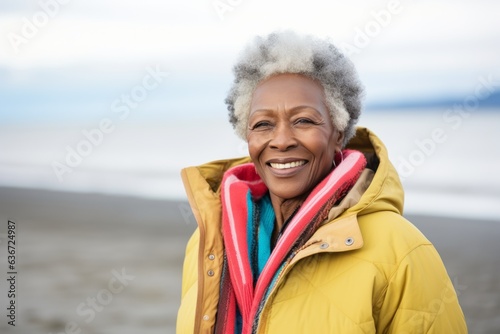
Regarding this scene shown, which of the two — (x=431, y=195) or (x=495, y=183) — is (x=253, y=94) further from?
(x=495, y=183)

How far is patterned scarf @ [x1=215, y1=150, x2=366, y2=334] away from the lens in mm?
2359

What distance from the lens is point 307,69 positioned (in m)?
2.53

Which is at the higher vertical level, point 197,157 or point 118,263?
point 197,157

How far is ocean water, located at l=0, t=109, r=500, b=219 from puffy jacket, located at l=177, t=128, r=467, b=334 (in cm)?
529

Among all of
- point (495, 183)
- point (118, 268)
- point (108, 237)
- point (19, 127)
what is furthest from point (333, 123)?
point (19, 127)

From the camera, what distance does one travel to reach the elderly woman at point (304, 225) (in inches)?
86.7

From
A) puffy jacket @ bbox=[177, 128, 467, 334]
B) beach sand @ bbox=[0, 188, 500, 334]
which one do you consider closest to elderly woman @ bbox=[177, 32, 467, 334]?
puffy jacket @ bbox=[177, 128, 467, 334]

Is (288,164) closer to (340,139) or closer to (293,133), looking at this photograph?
(293,133)

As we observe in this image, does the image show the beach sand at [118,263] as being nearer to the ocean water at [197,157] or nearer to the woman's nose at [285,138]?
the ocean water at [197,157]

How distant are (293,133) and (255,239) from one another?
436 mm

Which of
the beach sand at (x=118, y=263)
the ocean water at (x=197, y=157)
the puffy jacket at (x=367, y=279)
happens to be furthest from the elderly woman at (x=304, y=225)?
the ocean water at (x=197, y=157)

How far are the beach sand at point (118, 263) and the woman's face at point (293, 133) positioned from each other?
265 centimetres

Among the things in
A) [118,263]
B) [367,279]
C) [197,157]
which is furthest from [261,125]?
[197,157]

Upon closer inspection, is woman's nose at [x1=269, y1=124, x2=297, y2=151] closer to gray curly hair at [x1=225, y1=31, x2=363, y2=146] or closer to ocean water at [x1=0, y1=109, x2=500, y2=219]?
gray curly hair at [x1=225, y1=31, x2=363, y2=146]
